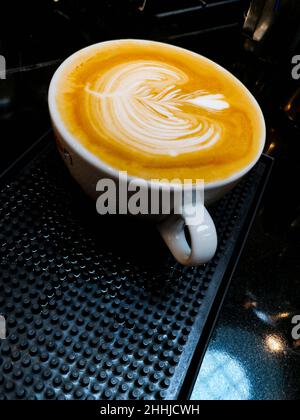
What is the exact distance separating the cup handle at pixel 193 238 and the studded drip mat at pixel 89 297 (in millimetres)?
56

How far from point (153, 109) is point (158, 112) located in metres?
0.01

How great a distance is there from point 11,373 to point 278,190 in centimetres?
60

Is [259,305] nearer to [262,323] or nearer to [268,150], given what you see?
[262,323]

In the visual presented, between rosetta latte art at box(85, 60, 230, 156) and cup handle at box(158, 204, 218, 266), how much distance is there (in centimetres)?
9

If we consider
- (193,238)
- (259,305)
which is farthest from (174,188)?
(259,305)

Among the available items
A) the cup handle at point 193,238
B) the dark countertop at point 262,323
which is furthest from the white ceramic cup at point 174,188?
the dark countertop at point 262,323

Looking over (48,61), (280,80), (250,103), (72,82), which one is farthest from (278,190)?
(48,61)

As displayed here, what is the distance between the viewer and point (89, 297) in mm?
513

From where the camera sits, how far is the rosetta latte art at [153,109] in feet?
1.73

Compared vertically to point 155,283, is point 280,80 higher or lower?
higher

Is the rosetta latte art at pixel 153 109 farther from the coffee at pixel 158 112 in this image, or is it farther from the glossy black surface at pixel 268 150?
the glossy black surface at pixel 268 150

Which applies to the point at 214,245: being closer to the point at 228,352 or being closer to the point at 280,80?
the point at 228,352
